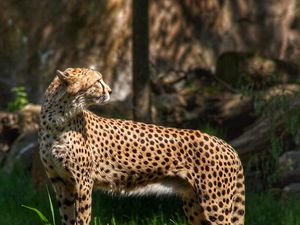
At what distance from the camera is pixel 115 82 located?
1027 centimetres

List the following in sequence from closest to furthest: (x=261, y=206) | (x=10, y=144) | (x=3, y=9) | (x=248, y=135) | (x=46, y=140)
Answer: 1. (x=46, y=140)
2. (x=261, y=206)
3. (x=248, y=135)
4. (x=10, y=144)
5. (x=3, y=9)

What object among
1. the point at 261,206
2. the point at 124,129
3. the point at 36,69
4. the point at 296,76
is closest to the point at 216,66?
the point at 296,76

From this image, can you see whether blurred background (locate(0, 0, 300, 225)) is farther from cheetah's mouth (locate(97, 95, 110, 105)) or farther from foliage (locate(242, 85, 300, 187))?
cheetah's mouth (locate(97, 95, 110, 105))

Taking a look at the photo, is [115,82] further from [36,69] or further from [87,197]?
[87,197]

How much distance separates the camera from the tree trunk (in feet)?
27.2

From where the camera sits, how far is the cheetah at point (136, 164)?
528 centimetres

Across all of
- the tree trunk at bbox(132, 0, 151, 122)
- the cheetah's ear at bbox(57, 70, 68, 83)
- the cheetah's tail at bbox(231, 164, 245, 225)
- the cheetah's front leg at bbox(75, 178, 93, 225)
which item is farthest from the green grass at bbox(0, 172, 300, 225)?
the tree trunk at bbox(132, 0, 151, 122)

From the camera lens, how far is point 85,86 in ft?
17.0

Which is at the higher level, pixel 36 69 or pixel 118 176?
pixel 36 69

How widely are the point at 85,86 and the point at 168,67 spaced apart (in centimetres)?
536

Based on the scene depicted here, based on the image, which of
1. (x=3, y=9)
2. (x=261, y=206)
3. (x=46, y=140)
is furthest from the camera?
(x=3, y=9)

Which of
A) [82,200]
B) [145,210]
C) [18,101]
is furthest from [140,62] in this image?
[82,200]

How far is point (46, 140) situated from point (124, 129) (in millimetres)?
580

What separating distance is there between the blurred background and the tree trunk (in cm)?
1
